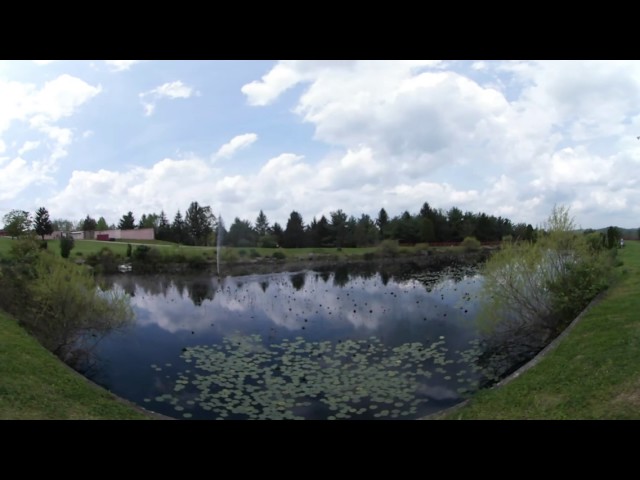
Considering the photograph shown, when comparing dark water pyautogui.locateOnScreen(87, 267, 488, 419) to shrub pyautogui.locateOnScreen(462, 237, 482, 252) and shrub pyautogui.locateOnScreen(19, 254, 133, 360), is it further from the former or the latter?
shrub pyautogui.locateOnScreen(462, 237, 482, 252)

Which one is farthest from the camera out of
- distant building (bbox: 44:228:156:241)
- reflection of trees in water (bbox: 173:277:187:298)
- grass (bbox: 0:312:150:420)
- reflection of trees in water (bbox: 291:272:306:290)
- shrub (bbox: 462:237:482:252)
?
distant building (bbox: 44:228:156:241)

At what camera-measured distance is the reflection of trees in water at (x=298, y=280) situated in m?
28.2

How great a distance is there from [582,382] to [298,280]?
81.3 ft

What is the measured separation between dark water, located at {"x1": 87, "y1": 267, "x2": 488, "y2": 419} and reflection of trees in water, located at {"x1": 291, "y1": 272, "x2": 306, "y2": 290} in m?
4.05

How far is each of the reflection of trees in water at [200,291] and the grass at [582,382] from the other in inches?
654

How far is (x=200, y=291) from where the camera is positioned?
26203 mm

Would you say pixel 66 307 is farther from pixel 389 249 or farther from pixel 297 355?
pixel 389 249

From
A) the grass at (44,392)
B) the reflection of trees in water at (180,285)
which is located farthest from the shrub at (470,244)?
Answer: the grass at (44,392)

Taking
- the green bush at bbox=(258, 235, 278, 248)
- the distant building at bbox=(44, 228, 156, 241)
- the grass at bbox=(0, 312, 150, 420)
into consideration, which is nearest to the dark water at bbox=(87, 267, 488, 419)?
the grass at bbox=(0, 312, 150, 420)

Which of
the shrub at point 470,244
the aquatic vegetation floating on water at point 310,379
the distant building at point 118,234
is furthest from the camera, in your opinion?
the distant building at point 118,234

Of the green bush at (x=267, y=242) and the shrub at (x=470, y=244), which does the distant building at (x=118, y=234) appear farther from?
the shrub at (x=470, y=244)

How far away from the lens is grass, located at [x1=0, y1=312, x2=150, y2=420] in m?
7.03
